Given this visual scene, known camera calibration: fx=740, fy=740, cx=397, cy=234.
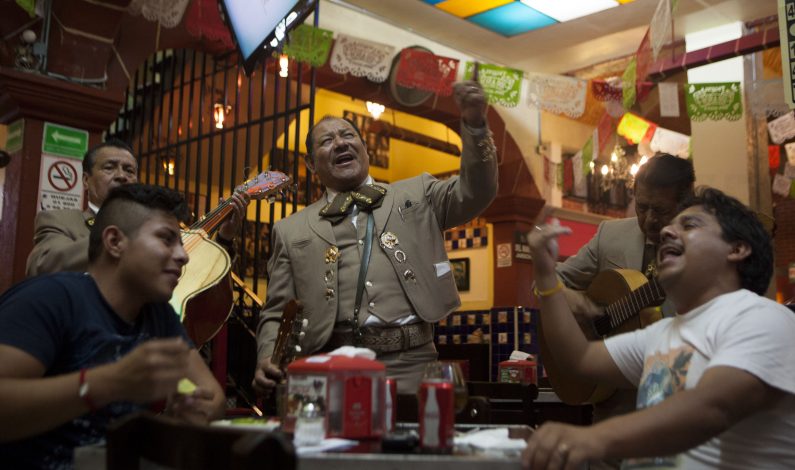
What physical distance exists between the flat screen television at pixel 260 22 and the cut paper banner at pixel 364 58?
6.01ft

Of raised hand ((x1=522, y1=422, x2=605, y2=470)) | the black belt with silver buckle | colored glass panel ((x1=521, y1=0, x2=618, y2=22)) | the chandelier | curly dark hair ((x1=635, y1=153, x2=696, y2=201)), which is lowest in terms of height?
raised hand ((x1=522, y1=422, x2=605, y2=470))

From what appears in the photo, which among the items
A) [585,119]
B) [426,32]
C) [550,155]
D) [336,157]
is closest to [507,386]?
[336,157]

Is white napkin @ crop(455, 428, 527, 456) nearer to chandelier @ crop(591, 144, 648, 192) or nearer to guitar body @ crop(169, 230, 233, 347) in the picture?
guitar body @ crop(169, 230, 233, 347)

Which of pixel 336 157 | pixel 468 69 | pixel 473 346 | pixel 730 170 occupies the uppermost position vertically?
pixel 468 69

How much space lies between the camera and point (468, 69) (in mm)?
6879

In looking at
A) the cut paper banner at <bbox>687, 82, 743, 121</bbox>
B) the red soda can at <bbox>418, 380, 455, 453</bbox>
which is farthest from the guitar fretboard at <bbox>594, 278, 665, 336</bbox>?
the cut paper banner at <bbox>687, 82, 743, 121</bbox>

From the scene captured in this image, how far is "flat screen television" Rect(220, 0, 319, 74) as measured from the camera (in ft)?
13.6

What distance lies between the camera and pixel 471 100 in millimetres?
2307

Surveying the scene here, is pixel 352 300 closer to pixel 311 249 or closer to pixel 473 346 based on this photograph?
pixel 311 249

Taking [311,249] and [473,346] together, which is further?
[473,346]

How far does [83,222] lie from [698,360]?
2.52 meters

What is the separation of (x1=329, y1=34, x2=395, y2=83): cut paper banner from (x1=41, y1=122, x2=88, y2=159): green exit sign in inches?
89.9

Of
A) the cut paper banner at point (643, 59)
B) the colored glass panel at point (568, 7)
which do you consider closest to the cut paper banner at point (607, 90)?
the cut paper banner at point (643, 59)

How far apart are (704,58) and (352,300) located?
21.8 ft
